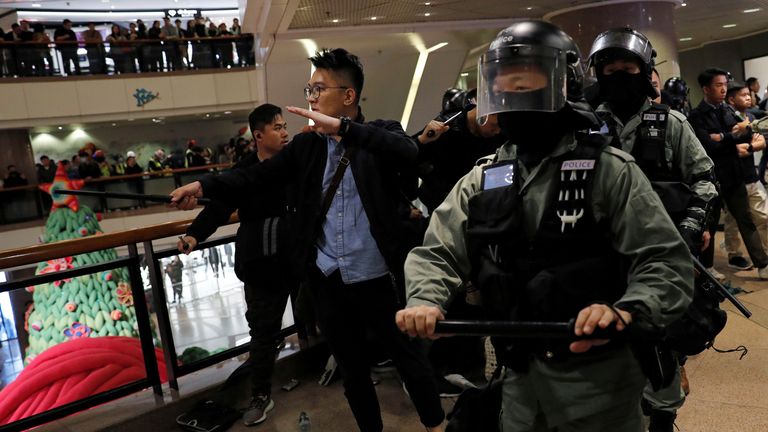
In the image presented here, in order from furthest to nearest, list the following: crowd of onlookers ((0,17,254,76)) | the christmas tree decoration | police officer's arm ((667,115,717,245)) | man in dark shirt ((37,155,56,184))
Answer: man in dark shirt ((37,155,56,184)) < crowd of onlookers ((0,17,254,76)) < the christmas tree decoration < police officer's arm ((667,115,717,245))

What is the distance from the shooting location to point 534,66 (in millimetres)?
1695

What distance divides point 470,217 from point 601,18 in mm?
8228

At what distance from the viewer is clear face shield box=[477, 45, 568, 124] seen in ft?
5.50

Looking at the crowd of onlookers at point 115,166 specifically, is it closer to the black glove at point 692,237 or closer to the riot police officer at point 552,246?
the black glove at point 692,237

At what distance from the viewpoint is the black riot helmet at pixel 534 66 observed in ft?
5.51

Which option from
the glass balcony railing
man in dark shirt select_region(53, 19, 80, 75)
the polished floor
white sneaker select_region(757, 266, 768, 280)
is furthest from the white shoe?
man in dark shirt select_region(53, 19, 80, 75)

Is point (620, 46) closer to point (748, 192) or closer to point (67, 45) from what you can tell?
point (748, 192)

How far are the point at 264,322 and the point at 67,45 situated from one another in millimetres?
15821

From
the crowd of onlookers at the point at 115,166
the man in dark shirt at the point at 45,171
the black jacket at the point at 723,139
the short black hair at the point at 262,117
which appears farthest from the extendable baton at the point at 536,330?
the man in dark shirt at the point at 45,171

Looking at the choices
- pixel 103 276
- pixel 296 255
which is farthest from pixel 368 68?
pixel 296 255

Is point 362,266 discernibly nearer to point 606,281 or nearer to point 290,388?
point 606,281

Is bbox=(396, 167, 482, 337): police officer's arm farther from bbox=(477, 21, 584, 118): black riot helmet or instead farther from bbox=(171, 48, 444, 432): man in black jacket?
bbox=(171, 48, 444, 432): man in black jacket

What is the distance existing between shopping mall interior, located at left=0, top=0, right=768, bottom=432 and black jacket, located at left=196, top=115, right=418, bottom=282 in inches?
11.6

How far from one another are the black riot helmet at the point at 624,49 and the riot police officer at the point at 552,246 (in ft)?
3.50
